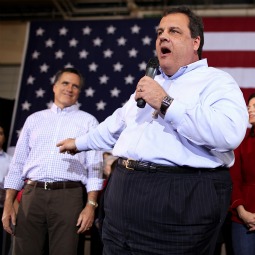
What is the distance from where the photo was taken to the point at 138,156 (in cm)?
141

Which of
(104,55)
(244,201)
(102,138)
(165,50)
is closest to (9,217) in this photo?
(102,138)

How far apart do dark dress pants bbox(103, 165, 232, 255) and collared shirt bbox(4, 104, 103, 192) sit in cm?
106

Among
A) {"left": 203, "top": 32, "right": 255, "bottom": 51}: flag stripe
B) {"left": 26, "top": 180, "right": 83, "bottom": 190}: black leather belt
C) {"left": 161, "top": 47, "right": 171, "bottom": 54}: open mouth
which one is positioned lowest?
{"left": 26, "top": 180, "right": 83, "bottom": 190}: black leather belt

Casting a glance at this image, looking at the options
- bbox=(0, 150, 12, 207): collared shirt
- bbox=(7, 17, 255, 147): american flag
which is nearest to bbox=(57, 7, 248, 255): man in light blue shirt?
bbox=(0, 150, 12, 207): collared shirt

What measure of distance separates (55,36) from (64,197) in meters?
3.06

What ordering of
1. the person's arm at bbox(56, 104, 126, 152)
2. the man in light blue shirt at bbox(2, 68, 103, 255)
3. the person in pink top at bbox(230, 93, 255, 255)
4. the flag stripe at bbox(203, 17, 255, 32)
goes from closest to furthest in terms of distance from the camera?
1. the person's arm at bbox(56, 104, 126, 152)
2. the person in pink top at bbox(230, 93, 255, 255)
3. the man in light blue shirt at bbox(2, 68, 103, 255)
4. the flag stripe at bbox(203, 17, 255, 32)

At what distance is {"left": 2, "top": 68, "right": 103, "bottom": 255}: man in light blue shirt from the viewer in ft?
7.75

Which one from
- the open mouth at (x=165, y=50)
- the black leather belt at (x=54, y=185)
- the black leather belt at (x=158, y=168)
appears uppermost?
the open mouth at (x=165, y=50)

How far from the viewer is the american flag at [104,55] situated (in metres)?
4.48

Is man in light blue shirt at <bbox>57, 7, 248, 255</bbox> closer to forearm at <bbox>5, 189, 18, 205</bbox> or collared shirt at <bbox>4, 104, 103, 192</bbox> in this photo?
collared shirt at <bbox>4, 104, 103, 192</bbox>

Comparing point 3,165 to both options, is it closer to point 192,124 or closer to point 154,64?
point 154,64

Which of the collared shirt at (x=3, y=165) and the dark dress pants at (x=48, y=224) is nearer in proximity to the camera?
the dark dress pants at (x=48, y=224)

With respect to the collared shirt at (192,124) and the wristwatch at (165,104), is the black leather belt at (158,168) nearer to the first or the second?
the collared shirt at (192,124)

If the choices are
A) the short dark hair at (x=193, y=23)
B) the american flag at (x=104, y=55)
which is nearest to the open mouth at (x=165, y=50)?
the short dark hair at (x=193, y=23)
